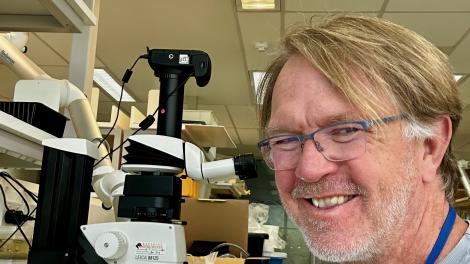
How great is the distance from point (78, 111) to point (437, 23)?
8.62 ft

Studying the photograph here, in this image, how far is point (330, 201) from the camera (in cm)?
83

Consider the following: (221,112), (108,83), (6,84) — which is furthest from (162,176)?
(221,112)

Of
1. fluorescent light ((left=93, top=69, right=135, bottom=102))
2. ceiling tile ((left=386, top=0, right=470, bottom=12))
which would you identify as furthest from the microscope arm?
fluorescent light ((left=93, top=69, right=135, bottom=102))

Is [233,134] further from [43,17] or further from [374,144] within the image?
[374,144]

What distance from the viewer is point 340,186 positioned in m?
0.81

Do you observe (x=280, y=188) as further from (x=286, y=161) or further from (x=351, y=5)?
(x=351, y=5)

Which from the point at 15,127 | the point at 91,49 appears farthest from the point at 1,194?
the point at 91,49

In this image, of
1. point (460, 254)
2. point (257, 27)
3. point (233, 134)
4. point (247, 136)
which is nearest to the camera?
point (460, 254)

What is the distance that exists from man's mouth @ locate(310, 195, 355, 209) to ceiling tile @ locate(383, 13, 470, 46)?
2.27m

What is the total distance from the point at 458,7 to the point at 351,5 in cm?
65

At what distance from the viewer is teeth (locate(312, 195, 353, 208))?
32.0 inches

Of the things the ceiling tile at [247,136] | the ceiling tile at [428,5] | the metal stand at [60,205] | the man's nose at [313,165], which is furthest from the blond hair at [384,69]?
the ceiling tile at [247,136]

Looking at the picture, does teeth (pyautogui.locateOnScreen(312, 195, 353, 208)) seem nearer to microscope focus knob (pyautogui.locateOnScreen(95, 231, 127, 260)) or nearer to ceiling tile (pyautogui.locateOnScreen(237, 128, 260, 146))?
microscope focus knob (pyautogui.locateOnScreen(95, 231, 127, 260))

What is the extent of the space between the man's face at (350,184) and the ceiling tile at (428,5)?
2168mm
